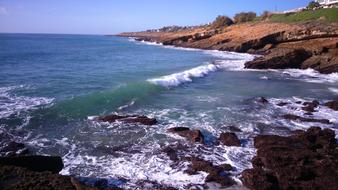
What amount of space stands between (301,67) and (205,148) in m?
26.8

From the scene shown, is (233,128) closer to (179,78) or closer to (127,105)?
(127,105)

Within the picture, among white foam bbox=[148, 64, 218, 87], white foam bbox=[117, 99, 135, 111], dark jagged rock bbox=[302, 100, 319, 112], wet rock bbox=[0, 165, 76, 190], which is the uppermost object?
wet rock bbox=[0, 165, 76, 190]

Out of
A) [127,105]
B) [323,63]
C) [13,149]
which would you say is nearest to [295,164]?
[13,149]

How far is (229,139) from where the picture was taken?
13.0 meters

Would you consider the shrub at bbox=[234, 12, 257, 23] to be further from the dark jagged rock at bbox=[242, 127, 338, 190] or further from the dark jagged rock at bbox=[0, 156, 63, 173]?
the dark jagged rock at bbox=[0, 156, 63, 173]

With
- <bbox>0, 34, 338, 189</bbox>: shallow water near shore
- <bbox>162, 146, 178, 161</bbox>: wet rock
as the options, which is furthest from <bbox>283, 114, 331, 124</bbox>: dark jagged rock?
<bbox>162, 146, 178, 161</bbox>: wet rock

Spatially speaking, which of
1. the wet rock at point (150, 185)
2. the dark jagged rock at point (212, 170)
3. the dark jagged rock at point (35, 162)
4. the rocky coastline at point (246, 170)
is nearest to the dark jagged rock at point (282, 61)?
the rocky coastline at point (246, 170)

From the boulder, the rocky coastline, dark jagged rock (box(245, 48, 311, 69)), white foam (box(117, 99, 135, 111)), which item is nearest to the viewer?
the rocky coastline

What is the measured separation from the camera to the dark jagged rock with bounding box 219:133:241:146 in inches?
500

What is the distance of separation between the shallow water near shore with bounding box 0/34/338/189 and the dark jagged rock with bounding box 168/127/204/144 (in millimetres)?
304

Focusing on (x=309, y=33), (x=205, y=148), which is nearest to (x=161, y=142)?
(x=205, y=148)

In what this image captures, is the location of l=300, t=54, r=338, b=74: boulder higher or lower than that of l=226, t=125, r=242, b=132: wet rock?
higher

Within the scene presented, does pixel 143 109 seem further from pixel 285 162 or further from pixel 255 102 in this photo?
pixel 285 162

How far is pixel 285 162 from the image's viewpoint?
10133 mm
